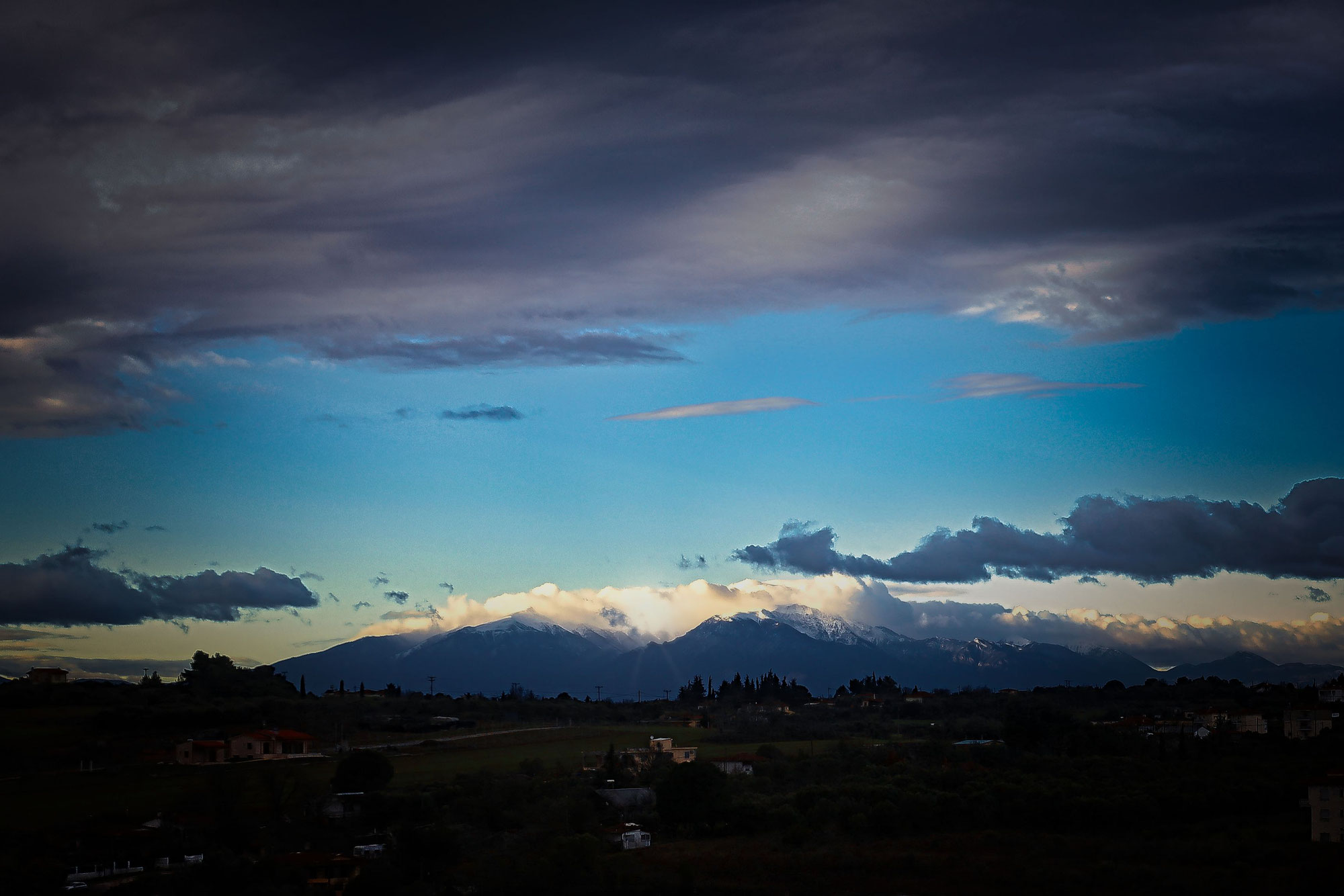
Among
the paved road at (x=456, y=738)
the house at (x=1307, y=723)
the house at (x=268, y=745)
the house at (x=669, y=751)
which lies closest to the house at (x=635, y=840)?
the house at (x=669, y=751)

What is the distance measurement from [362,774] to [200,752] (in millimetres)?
15199

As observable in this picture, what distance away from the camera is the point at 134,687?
97.2 meters

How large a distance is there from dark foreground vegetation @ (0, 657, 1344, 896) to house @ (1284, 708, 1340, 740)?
2.59 m

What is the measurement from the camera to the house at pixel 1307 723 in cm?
8169

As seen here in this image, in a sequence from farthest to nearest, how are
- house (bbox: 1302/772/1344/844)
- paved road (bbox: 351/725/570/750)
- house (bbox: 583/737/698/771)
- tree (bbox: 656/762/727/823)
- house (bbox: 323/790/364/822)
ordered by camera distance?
paved road (bbox: 351/725/570/750) < house (bbox: 583/737/698/771) < tree (bbox: 656/762/727/823) < house (bbox: 323/790/364/822) < house (bbox: 1302/772/1344/844)

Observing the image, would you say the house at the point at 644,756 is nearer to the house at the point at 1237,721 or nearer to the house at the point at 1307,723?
the house at the point at 1237,721

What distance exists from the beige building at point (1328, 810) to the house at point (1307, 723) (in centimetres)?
3337

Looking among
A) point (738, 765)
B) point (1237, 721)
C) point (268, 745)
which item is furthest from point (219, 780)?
point (1237, 721)

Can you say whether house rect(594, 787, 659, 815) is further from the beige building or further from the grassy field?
the beige building

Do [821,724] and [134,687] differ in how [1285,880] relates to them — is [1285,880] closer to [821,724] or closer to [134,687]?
[821,724]

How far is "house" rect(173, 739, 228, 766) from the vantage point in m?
71.3

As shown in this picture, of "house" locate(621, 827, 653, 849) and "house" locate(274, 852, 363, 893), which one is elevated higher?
"house" locate(274, 852, 363, 893)

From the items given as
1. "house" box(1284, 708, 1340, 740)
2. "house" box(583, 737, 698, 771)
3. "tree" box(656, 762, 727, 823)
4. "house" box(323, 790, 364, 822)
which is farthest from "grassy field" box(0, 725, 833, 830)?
"house" box(1284, 708, 1340, 740)

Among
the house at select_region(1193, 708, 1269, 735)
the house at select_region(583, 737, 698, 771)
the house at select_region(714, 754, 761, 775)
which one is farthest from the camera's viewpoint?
the house at select_region(1193, 708, 1269, 735)
